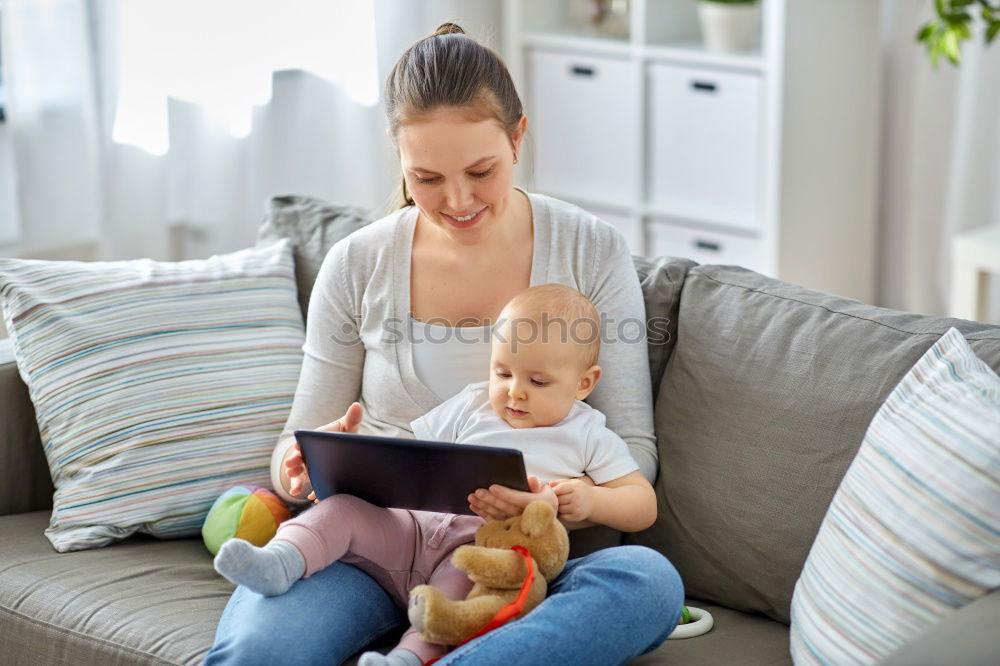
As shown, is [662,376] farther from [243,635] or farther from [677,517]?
[243,635]

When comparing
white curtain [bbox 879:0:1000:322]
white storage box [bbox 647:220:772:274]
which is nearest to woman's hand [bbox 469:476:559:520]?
white storage box [bbox 647:220:772:274]

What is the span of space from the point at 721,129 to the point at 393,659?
2.23 meters

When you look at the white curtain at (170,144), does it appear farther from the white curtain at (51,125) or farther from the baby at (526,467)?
the baby at (526,467)

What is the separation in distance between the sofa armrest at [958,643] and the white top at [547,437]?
1.70 ft

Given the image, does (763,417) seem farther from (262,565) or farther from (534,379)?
(262,565)

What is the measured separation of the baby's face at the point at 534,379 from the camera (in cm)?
155

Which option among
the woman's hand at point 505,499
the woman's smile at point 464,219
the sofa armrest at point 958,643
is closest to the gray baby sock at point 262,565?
the woman's hand at point 505,499

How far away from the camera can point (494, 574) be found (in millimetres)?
1428

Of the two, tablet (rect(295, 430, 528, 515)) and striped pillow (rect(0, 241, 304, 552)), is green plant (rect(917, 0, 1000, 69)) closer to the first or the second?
striped pillow (rect(0, 241, 304, 552))

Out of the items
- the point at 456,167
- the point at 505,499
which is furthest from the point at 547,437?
the point at 456,167

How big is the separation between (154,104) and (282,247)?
1101mm

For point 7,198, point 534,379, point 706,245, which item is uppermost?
point 7,198

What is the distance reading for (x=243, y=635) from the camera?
144 centimetres

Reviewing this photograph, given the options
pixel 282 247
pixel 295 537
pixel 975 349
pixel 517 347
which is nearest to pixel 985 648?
pixel 975 349
